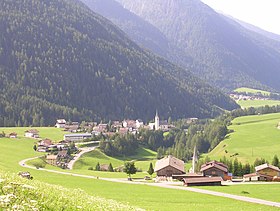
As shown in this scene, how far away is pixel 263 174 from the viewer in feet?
341

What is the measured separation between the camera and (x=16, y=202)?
1686cm

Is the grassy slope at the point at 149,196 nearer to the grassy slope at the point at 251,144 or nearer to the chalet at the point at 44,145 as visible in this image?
the chalet at the point at 44,145

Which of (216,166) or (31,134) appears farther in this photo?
(31,134)

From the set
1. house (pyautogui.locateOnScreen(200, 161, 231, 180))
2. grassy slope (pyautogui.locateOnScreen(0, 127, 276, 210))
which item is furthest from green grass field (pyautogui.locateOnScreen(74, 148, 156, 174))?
house (pyautogui.locateOnScreen(200, 161, 231, 180))

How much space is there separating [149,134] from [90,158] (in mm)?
53748

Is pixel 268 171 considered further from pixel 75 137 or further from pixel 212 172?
pixel 75 137

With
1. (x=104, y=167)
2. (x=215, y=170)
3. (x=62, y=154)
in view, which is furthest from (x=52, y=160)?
(x=215, y=170)

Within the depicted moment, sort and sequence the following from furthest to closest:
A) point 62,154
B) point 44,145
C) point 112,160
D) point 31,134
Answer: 1. point 31,134
2. point 44,145
3. point 112,160
4. point 62,154

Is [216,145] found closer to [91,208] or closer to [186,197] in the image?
[186,197]

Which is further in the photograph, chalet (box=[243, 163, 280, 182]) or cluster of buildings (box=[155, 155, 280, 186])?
cluster of buildings (box=[155, 155, 280, 186])

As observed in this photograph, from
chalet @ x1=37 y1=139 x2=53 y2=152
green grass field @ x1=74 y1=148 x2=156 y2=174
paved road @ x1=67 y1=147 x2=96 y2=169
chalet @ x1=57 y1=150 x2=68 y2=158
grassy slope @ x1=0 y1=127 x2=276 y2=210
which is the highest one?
grassy slope @ x1=0 y1=127 x2=276 y2=210

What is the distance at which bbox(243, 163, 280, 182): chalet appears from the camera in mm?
101688

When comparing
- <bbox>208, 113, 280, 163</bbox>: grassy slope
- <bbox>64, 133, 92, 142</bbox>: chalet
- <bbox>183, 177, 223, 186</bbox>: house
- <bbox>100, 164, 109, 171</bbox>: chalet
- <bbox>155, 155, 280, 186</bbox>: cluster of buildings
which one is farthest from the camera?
<bbox>64, 133, 92, 142</bbox>: chalet

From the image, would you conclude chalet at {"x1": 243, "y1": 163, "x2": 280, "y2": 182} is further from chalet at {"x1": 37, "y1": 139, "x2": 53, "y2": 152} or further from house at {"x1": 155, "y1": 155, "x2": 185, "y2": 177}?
chalet at {"x1": 37, "y1": 139, "x2": 53, "y2": 152}
